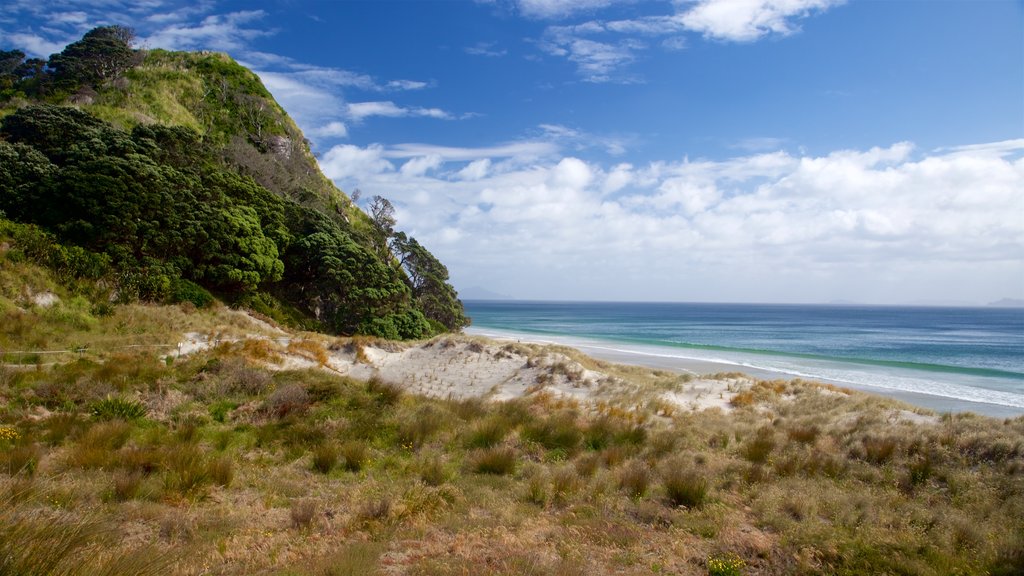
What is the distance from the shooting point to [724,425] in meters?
12.1

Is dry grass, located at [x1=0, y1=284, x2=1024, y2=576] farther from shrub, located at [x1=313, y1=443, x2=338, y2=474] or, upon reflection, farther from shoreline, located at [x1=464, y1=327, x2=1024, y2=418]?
shoreline, located at [x1=464, y1=327, x2=1024, y2=418]

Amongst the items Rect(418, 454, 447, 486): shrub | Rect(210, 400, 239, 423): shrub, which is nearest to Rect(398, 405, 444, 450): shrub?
Rect(418, 454, 447, 486): shrub

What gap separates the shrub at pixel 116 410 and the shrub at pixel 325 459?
396 centimetres

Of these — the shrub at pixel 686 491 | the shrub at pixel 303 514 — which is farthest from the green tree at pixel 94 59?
the shrub at pixel 686 491

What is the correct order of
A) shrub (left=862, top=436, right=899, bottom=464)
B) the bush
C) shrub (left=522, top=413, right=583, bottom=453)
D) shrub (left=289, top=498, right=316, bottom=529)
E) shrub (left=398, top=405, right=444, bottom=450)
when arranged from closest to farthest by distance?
shrub (left=289, top=498, right=316, bottom=529)
shrub (left=862, top=436, right=899, bottom=464)
shrub (left=398, top=405, right=444, bottom=450)
shrub (left=522, top=413, right=583, bottom=453)
the bush

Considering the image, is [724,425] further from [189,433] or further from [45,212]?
[45,212]

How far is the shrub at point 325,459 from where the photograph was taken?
309 inches

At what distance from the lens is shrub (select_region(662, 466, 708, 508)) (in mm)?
6957

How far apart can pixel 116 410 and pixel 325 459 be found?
15.3 feet

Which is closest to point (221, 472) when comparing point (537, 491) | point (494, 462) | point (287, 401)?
point (494, 462)

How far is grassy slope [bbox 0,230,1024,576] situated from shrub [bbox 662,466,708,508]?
0.09 feet

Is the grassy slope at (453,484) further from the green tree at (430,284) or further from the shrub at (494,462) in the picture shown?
the green tree at (430,284)

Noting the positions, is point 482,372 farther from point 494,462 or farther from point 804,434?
point 494,462

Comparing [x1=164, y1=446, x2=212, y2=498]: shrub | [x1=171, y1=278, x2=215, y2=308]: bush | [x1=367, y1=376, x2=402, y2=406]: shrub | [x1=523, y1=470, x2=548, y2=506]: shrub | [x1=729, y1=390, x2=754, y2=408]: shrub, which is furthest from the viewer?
[x1=171, y1=278, x2=215, y2=308]: bush
